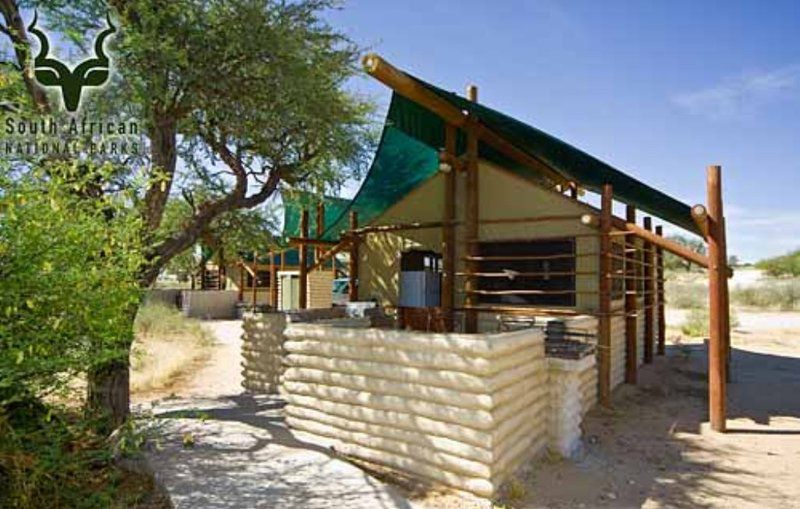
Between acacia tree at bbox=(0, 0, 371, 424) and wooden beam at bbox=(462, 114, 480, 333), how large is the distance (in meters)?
1.93

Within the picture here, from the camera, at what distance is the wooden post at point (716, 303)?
5.99 m

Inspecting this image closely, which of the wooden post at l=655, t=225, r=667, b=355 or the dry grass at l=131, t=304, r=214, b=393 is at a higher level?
the wooden post at l=655, t=225, r=667, b=355

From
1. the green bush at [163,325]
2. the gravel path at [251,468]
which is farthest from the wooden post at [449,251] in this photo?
the green bush at [163,325]

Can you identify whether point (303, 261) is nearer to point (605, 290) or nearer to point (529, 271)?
point (529, 271)

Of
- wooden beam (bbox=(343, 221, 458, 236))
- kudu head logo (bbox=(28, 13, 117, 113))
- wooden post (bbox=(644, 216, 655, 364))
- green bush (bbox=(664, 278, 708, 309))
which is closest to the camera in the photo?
kudu head logo (bbox=(28, 13, 117, 113))

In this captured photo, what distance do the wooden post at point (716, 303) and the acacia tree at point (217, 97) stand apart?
474 centimetres

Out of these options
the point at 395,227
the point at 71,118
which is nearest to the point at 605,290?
the point at 395,227

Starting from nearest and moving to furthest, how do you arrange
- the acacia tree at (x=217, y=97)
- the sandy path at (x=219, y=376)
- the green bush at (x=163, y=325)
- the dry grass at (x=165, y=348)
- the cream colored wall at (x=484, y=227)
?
1. the acacia tree at (x=217, y=97)
2. the cream colored wall at (x=484, y=227)
3. the sandy path at (x=219, y=376)
4. the dry grass at (x=165, y=348)
5. the green bush at (x=163, y=325)

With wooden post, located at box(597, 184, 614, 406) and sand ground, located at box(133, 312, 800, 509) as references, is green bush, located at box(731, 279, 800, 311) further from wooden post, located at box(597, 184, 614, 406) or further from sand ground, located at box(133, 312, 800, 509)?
wooden post, located at box(597, 184, 614, 406)

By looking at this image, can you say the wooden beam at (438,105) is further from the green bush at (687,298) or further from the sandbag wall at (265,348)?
the green bush at (687,298)

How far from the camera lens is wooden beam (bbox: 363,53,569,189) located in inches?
224

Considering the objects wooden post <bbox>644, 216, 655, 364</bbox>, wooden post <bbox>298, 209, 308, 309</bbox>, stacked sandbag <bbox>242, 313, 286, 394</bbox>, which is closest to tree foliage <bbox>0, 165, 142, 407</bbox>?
stacked sandbag <bbox>242, 313, 286, 394</bbox>

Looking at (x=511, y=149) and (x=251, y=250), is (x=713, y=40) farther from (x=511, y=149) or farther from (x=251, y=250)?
(x=251, y=250)

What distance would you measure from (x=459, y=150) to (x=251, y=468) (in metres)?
6.89
